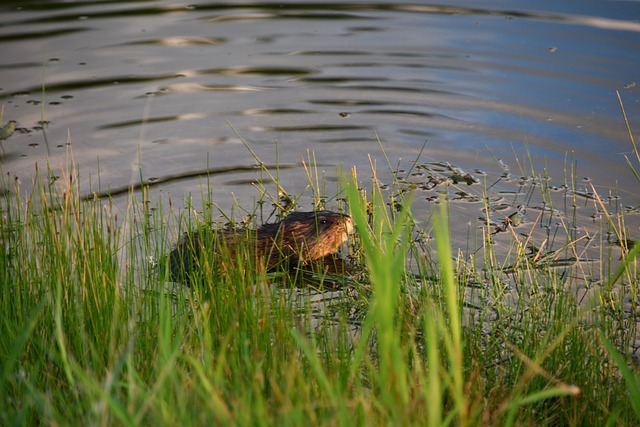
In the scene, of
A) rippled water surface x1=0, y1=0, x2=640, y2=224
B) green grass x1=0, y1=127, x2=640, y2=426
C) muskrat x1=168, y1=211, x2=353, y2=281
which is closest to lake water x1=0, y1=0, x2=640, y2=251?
rippled water surface x1=0, y1=0, x2=640, y2=224

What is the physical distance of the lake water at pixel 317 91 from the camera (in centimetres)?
718

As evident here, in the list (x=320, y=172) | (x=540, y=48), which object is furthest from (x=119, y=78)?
(x=540, y=48)

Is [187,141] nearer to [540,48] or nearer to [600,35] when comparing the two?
[540,48]

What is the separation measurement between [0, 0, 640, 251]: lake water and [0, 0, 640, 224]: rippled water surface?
1.0 inches

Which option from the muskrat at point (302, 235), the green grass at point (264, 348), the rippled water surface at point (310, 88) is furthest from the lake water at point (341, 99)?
the green grass at point (264, 348)

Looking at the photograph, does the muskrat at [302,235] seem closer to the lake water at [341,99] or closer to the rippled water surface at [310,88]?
A: the lake water at [341,99]

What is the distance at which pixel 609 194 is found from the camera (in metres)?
6.57

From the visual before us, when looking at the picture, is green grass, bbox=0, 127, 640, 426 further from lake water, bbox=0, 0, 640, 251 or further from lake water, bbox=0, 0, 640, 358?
lake water, bbox=0, 0, 640, 251

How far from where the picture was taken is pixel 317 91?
9.04 metres

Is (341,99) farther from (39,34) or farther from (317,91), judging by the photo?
(39,34)

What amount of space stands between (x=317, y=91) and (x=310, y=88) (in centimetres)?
12

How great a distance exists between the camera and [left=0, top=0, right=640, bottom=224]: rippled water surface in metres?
7.33

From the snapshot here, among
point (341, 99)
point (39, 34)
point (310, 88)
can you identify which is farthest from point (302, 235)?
point (39, 34)

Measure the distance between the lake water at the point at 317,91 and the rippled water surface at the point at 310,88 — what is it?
0.08 ft
